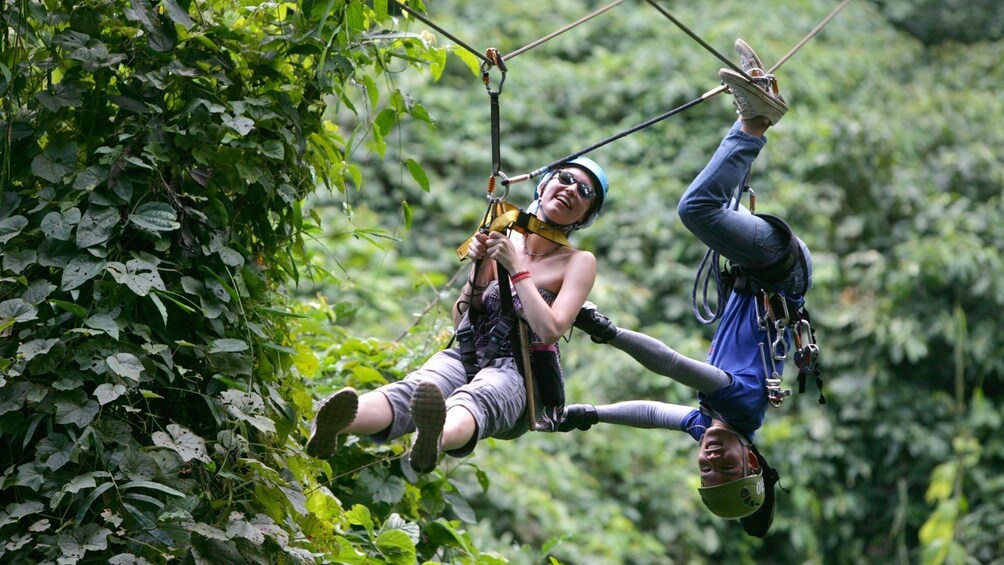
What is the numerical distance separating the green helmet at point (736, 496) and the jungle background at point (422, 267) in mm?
698

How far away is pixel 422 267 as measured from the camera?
8.13 metres

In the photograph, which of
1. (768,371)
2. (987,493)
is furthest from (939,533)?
(768,371)

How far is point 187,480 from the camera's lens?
276 cm

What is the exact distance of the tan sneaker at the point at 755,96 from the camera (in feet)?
10.3

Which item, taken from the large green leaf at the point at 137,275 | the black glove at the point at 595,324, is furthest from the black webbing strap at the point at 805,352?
the large green leaf at the point at 137,275

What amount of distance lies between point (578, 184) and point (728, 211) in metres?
0.41

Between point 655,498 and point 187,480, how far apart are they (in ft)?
16.8

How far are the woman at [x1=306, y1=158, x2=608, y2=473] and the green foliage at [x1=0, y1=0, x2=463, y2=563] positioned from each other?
283 mm

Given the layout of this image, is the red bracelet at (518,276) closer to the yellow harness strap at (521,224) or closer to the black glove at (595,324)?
the yellow harness strap at (521,224)

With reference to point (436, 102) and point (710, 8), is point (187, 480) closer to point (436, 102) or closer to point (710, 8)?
point (436, 102)

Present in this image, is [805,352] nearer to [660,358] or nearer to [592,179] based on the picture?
[660,358]

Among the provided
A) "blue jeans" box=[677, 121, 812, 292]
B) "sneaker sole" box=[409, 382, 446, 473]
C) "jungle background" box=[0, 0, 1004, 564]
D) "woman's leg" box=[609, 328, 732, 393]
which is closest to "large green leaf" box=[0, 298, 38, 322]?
"jungle background" box=[0, 0, 1004, 564]

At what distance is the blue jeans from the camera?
3.14m

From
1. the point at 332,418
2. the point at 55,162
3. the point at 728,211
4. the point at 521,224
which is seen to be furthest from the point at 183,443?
the point at 728,211
